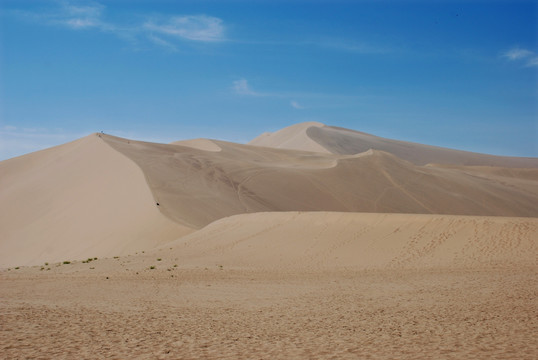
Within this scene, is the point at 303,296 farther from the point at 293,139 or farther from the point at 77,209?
the point at 293,139

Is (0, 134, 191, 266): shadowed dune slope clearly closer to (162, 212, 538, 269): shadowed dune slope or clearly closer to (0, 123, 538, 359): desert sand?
(0, 123, 538, 359): desert sand

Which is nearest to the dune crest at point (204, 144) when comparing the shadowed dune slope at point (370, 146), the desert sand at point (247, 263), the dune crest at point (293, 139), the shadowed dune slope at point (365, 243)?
the desert sand at point (247, 263)

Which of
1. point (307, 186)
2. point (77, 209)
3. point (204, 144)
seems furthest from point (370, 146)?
point (77, 209)

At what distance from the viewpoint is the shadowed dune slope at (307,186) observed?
1506 inches

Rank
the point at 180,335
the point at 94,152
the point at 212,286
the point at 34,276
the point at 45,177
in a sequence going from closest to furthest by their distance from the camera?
the point at 180,335, the point at 212,286, the point at 34,276, the point at 45,177, the point at 94,152

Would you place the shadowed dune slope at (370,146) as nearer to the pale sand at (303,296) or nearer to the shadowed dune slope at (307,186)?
the shadowed dune slope at (307,186)

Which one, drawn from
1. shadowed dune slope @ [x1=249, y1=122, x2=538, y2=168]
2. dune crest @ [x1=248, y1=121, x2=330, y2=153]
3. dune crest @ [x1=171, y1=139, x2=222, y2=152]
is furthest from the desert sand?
shadowed dune slope @ [x1=249, y1=122, x2=538, y2=168]

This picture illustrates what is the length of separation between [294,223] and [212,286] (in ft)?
34.9

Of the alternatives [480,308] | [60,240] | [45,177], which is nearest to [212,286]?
[480,308]

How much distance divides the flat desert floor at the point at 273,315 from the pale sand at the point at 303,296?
1.2 inches

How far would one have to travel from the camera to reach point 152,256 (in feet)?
71.4

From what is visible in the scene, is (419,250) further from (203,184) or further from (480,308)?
(203,184)

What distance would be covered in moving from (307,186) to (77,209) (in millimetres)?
19547

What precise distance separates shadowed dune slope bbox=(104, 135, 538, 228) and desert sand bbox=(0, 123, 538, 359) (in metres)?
0.23
